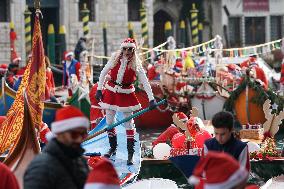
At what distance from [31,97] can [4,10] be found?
18.2 meters

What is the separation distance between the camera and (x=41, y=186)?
423cm

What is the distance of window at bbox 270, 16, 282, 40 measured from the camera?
31281 mm

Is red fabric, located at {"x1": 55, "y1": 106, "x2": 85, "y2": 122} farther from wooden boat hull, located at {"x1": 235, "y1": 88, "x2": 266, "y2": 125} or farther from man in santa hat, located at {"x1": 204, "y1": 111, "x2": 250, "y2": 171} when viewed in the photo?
wooden boat hull, located at {"x1": 235, "y1": 88, "x2": 266, "y2": 125}

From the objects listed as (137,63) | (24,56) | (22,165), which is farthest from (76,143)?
(24,56)

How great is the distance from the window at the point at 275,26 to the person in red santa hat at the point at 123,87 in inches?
901

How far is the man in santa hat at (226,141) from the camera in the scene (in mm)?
5066

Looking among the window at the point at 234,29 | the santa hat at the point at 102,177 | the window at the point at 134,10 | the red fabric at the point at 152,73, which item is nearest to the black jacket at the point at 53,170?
the santa hat at the point at 102,177

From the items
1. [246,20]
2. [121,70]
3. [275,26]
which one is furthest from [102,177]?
[275,26]

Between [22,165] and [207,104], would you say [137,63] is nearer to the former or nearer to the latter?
[22,165]

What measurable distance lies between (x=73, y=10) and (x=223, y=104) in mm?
13275

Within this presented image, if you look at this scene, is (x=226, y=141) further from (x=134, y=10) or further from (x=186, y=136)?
(x=134, y=10)

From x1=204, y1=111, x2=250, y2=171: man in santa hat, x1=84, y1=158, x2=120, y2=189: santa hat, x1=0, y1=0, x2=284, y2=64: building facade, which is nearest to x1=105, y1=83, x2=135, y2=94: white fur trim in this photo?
x1=204, y1=111, x2=250, y2=171: man in santa hat

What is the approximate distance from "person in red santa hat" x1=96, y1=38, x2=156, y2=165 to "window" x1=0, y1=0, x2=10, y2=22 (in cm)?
1809

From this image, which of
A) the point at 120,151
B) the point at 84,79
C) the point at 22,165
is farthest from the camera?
the point at 84,79
